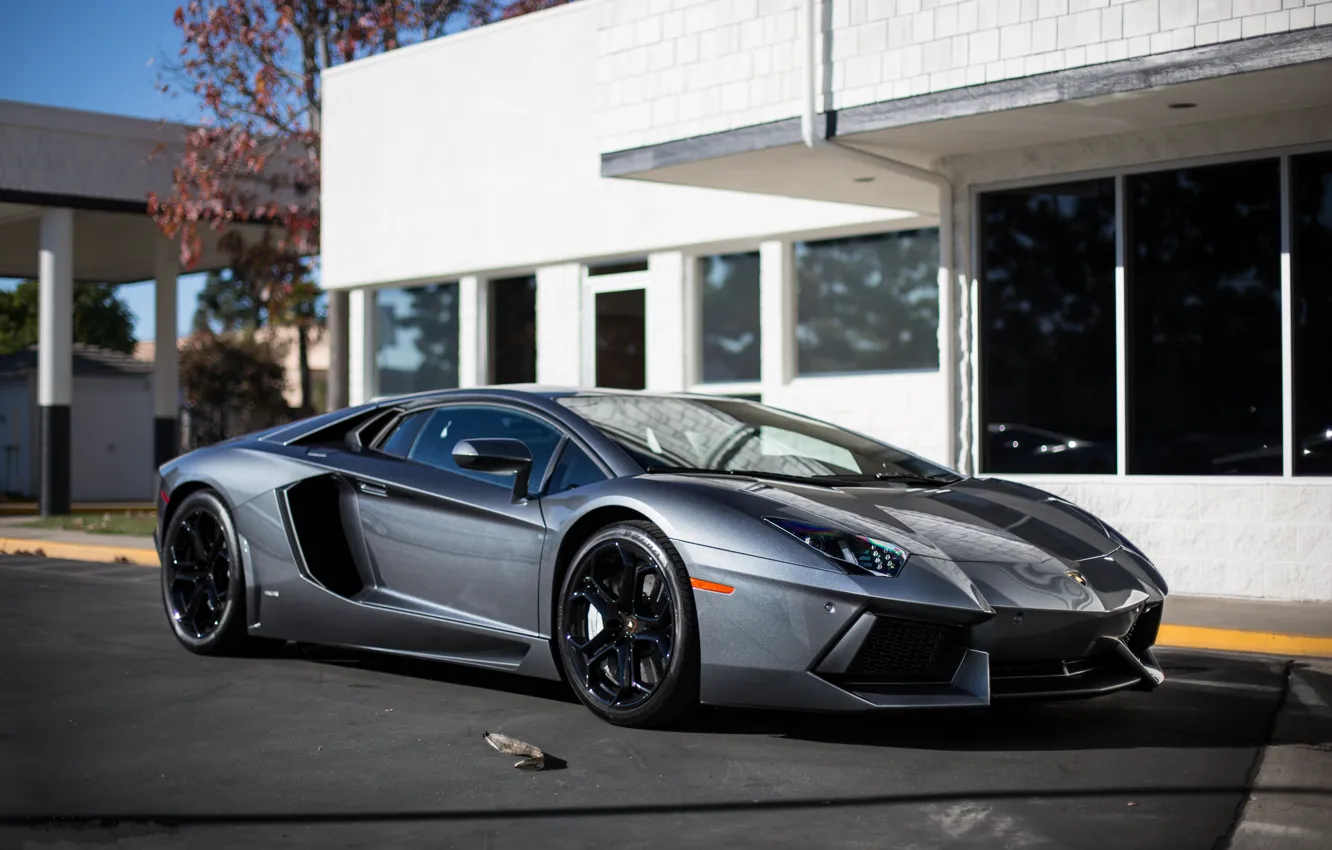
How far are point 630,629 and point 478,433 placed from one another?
143 cm

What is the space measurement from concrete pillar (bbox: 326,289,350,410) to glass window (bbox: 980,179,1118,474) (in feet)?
29.0

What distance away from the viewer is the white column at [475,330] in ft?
52.0

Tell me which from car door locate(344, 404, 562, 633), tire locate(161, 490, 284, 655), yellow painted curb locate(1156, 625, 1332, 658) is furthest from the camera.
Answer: yellow painted curb locate(1156, 625, 1332, 658)

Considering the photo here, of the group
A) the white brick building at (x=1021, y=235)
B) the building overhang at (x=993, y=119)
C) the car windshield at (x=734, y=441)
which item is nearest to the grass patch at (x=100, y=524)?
the white brick building at (x=1021, y=235)

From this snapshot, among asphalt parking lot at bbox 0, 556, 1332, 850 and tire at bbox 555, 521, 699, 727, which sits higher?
tire at bbox 555, 521, 699, 727

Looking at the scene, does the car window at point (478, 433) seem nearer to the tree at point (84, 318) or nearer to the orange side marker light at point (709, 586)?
the orange side marker light at point (709, 586)

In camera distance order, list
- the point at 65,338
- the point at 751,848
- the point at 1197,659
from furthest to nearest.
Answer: the point at 65,338, the point at 1197,659, the point at 751,848

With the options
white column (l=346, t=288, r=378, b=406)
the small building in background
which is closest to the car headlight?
white column (l=346, t=288, r=378, b=406)

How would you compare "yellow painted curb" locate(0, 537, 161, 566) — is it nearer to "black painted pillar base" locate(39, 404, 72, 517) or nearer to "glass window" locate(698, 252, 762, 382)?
A: "black painted pillar base" locate(39, 404, 72, 517)

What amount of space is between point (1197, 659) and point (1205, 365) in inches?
111

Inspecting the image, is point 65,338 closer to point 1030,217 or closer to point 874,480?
point 1030,217

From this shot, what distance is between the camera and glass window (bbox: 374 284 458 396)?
1638 centimetres

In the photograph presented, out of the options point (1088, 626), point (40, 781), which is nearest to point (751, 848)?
point (1088, 626)

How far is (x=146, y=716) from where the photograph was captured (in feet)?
18.9
